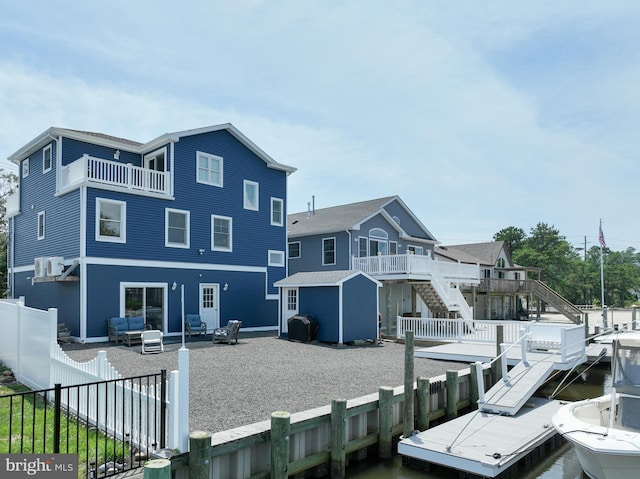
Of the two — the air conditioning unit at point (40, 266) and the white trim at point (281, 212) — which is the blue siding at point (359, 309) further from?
the air conditioning unit at point (40, 266)

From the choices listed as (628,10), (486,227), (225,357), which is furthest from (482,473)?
(486,227)

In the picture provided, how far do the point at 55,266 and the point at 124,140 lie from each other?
7.22m

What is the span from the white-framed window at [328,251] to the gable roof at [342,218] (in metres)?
0.64

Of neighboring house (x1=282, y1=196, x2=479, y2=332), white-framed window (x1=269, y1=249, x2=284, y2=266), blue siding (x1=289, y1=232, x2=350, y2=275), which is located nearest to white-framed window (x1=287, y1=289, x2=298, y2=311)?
neighboring house (x1=282, y1=196, x2=479, y2=332)

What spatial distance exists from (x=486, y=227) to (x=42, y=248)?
199 ft

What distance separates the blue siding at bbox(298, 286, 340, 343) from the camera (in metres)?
17.9

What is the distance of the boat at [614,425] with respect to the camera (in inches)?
262

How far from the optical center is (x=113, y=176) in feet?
58.3

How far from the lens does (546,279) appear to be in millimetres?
59562

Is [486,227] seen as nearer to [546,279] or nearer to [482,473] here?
[546,279]

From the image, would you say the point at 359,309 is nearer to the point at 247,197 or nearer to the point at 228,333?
the point at 228,333

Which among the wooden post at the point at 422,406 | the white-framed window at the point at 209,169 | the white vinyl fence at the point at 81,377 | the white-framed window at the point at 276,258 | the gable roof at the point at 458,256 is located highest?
the white-framed window at the point at 209,169

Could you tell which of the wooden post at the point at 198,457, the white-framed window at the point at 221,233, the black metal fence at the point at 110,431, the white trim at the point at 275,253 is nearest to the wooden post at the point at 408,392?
the wooden post at the point at 198,457

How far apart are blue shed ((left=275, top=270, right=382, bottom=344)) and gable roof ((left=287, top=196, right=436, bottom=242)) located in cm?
691
